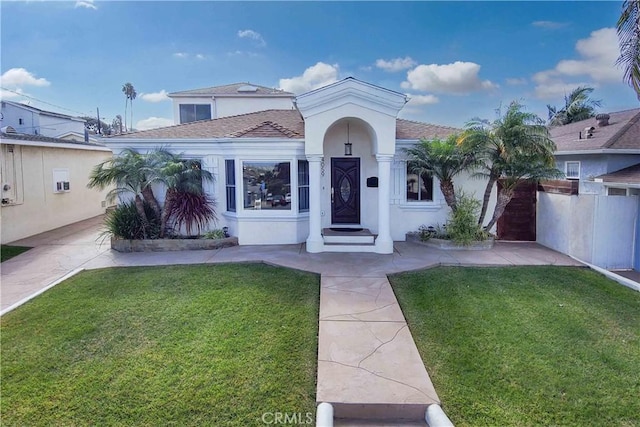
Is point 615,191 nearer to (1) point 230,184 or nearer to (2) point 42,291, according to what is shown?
(1) point 230,184

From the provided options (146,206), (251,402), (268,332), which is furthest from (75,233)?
(251,402)

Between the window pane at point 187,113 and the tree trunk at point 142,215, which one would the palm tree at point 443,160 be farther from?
the window pane at point 187,113

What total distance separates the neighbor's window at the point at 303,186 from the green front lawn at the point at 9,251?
883cm

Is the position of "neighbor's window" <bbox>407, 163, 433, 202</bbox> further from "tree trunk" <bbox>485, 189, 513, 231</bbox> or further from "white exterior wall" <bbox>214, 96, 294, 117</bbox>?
"white exterior wall" <bbox>214, 96, 294, 117</bbox>

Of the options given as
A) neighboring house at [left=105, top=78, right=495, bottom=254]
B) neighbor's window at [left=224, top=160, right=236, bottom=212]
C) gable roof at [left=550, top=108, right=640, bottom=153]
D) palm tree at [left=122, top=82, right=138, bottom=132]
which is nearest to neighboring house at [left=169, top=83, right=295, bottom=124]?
neighboring house at [left=105, top=78, right=495, bottom=254]

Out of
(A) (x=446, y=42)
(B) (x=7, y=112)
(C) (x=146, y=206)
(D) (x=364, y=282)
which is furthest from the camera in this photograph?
(B) (x=7, y=112)

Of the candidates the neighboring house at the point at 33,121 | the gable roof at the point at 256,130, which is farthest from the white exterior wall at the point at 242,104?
the neighboring house at the point at 33,121

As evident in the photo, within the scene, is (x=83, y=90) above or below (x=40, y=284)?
above

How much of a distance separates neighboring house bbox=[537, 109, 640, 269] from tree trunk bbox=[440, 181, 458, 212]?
2.94 m

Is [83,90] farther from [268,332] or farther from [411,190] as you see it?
[268,332]

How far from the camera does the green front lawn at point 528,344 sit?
425 cm

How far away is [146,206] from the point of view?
12.0m

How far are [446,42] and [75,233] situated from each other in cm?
1859

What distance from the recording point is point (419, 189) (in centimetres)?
1251
